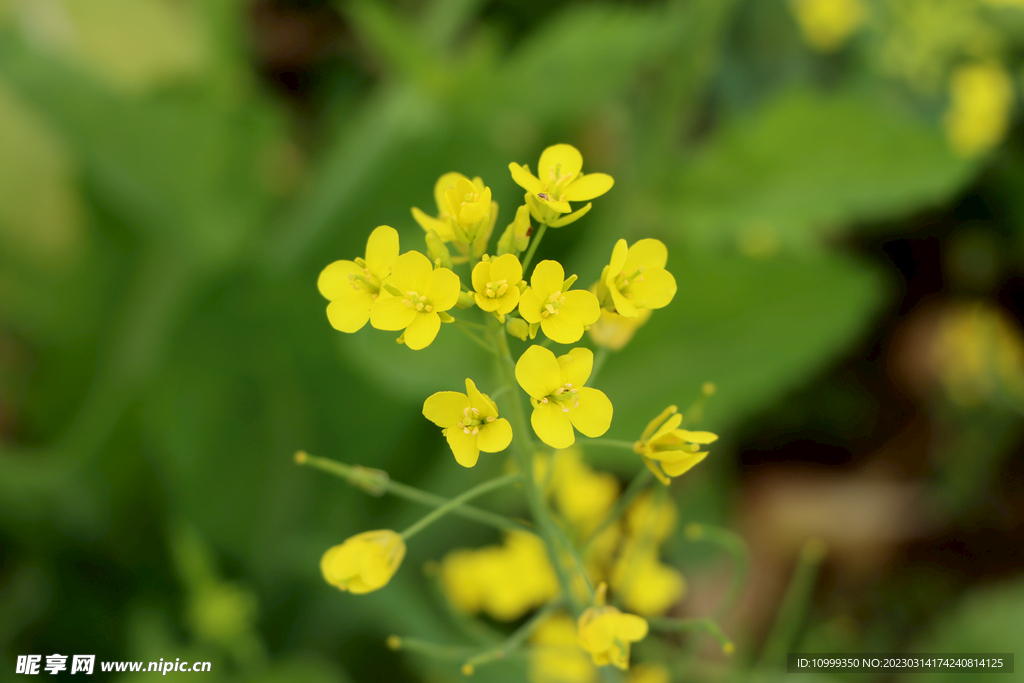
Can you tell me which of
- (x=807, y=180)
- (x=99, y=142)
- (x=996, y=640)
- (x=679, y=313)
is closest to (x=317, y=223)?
(x=99, y=142)

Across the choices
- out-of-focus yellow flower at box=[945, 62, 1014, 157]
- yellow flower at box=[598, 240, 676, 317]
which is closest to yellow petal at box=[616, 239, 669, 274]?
yellow flower at box=[598, 240, 676, 317]

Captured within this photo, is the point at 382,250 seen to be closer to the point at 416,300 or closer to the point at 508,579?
the point at 416,300

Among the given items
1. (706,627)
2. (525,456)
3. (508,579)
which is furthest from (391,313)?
(508,579)

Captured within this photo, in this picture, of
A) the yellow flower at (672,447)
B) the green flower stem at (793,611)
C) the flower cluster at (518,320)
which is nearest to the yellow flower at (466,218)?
the flower cluster at (518,320)

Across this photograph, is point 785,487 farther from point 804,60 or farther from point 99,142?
point 99,142

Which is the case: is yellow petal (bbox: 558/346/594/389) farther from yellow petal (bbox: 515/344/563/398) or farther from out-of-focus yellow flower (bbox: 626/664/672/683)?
out-of-focus yellow flower (bbox: 626/664/672/683)

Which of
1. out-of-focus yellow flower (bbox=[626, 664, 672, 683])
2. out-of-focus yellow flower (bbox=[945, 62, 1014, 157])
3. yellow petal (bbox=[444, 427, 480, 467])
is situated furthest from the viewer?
out-of-focus yellow flower (bbox=[945, 62, 1014, 157])

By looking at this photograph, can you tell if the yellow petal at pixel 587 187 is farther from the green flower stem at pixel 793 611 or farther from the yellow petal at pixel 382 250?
the green flower stem at pixel 793 611
